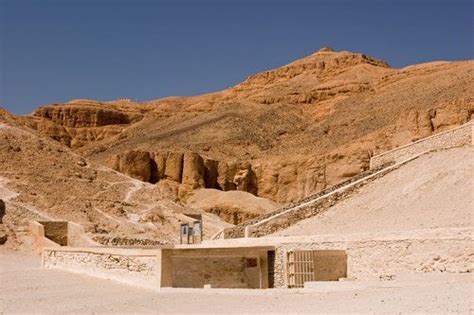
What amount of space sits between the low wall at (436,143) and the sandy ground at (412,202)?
41cm

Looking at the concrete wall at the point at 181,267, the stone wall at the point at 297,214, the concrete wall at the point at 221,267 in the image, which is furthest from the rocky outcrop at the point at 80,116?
the concrete wall at the point at 221,267

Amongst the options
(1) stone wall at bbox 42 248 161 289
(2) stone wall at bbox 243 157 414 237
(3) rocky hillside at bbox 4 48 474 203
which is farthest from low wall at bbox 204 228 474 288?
(3) rocky hillside at bbox 4 48 474 203

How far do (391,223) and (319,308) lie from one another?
21.3 feet

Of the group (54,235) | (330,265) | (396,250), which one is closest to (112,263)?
(330,265)

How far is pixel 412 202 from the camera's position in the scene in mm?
17156

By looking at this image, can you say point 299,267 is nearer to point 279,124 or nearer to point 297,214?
point 297,214

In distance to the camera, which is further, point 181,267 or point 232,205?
point 232,205

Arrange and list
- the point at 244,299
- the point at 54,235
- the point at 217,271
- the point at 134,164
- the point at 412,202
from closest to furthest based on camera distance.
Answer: the point at 244,299, the point at 217,271, the point at 412,202, the point at 54,235, the point at 134,164

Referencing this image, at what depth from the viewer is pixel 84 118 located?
330ft

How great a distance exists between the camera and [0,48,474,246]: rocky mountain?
46.0m

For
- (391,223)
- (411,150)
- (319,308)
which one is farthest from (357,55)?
(319,308)

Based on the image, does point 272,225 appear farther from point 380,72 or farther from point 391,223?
point 380,72

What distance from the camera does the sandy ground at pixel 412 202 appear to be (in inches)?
597

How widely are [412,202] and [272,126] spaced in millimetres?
56143
